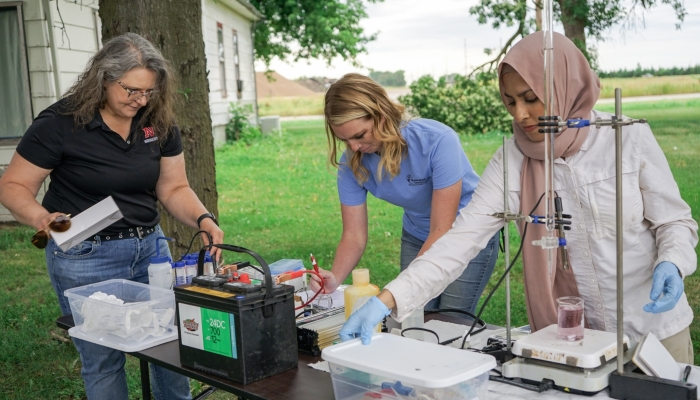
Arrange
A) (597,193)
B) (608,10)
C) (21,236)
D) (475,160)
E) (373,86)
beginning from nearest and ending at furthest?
(597,193), (373,86), (21,236), (608,10), (475,160)

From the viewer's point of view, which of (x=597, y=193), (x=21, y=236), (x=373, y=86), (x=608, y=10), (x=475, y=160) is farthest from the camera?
(x=475, y=160)

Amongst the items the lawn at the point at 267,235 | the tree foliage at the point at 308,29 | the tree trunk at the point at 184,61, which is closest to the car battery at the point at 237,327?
the lawn at the point at 267,235

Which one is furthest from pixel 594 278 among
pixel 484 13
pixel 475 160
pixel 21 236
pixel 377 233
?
pixel 484 13

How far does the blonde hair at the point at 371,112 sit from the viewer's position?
247 centimetres

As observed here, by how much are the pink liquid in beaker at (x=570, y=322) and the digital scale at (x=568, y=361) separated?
0.02 meters

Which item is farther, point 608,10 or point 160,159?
point 608,10

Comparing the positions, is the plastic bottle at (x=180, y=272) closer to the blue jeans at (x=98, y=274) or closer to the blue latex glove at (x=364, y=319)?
the blue jeans at (x=98, y=274)

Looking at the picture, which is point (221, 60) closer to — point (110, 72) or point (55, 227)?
point (110, 72)

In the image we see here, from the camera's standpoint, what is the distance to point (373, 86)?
252 cm

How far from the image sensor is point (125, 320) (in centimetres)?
223

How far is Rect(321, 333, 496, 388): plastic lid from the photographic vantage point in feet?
4.84

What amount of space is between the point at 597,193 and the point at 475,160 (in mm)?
8818

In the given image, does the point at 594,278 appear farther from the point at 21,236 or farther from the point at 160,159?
the point at 21,236

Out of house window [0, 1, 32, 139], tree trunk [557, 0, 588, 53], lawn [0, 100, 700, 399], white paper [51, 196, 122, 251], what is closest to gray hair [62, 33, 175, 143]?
white paper [51, 196, 122, 251]
